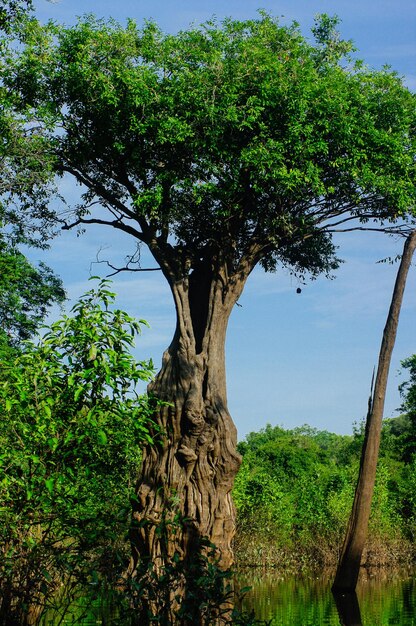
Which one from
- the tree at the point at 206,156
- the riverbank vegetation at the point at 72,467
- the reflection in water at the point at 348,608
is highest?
the tree at the point at 206,156

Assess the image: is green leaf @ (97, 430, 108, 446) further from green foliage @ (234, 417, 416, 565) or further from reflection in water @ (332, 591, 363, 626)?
green foliage @ (234, 417, 416, 565)

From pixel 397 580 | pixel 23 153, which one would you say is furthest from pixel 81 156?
pixel 397 580

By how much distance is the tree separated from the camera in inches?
645

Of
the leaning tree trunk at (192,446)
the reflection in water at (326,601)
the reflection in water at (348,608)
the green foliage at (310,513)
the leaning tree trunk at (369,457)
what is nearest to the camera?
the reflection in water at (348,608)

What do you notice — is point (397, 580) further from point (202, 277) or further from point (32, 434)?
point (32, 434)

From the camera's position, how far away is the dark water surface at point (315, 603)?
47.2ft

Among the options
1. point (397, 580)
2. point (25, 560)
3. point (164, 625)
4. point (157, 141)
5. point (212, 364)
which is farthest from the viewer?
point (397, 580)

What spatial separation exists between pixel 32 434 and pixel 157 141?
8.26 m

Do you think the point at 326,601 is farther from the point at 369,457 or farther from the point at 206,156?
the point at 206,156

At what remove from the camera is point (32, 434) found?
9.59 metres

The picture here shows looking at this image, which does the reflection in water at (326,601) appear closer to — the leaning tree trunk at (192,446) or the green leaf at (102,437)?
the leaning tree trunk at (192,446)

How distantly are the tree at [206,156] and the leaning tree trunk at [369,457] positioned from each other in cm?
230

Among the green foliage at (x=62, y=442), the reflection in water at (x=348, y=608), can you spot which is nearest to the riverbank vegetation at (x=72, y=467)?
the green foliage at (x=62, y=442)

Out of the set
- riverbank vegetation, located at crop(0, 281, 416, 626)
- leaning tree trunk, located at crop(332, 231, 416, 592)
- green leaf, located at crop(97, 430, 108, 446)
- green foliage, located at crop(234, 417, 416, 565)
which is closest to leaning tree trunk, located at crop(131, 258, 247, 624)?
leaning tree trunk, located at crop(332, 231, 416, 592)
